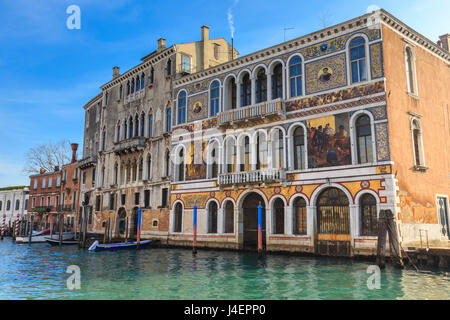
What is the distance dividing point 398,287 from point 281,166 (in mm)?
9340

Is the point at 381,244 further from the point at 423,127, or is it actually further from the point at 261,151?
the point at 261,151

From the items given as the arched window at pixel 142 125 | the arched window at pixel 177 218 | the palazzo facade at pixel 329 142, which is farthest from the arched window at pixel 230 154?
the arched window at pixel 142 125

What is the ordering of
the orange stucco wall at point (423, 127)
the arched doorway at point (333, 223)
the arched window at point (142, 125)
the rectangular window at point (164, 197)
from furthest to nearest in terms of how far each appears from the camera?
the arched window at point (142, 125) < the rectangular window at point (164, 197) < the arched doorway at point (333, 223) < the orange stucco wall at point (423, 127)

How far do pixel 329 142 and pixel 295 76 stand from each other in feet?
12.7

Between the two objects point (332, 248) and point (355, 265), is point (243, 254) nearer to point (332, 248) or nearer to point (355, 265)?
point (332, 248)

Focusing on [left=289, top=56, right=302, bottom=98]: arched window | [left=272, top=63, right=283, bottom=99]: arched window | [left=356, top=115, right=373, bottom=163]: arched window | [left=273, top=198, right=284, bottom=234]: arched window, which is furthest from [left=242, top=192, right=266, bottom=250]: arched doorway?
[left=356, top=115, right=373, bottom=163]: arched window

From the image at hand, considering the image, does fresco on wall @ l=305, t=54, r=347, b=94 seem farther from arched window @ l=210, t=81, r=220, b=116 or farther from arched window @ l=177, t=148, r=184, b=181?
arched window @ l=177, t=148, r=184, b=181

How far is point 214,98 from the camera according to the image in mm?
22297

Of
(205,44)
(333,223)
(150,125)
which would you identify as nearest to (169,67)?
(205,44)

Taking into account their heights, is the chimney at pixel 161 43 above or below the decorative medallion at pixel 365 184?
above

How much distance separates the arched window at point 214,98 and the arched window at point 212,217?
17.3 ft

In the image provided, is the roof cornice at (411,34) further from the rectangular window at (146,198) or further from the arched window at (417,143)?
the rectangular window at (146,198)

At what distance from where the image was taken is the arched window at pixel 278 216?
18.3 meters
